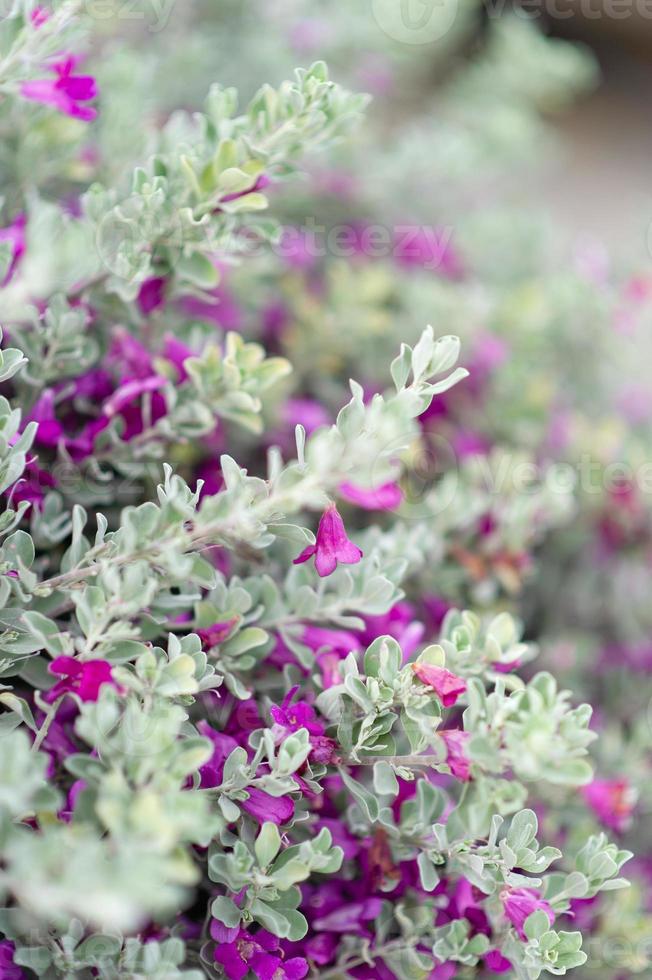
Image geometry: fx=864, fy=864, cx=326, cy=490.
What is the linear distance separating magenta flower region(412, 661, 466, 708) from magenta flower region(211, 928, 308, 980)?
0.19m

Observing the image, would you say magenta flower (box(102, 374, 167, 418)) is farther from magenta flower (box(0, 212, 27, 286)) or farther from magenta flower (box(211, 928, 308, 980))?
magenta flower (box(211, 928, 308, 980))

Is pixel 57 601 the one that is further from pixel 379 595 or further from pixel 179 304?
pixel 179 304

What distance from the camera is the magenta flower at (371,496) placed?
0.70 m

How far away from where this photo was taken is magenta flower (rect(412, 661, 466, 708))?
0.48 metres

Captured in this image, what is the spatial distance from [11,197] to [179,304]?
0.20 meters

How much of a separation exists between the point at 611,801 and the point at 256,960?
37 cm
